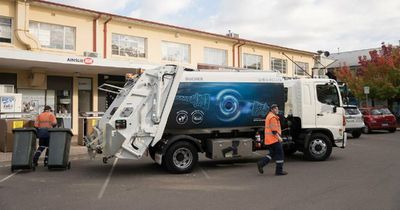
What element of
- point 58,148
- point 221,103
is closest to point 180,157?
point 221,103

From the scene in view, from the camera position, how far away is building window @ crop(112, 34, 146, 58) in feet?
73.5

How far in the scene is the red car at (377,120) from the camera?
951 inches

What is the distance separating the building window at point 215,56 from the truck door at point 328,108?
14.4 metres

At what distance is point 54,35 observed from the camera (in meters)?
20.3

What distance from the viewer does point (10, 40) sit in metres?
18.9

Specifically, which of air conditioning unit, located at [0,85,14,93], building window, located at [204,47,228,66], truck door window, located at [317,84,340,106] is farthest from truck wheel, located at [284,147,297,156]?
building window, located at [204,47,228,66]

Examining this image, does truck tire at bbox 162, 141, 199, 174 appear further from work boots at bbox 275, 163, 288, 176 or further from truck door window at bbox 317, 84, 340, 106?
truck door window at bbox 317, 84, 340, 106

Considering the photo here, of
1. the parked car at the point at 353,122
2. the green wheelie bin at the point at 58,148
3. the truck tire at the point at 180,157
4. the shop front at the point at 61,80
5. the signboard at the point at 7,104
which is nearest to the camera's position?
the truck tire at the point at 180,157

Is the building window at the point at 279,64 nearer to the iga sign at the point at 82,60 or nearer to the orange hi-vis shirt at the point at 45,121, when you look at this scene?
the iga sign at the point at 82,60

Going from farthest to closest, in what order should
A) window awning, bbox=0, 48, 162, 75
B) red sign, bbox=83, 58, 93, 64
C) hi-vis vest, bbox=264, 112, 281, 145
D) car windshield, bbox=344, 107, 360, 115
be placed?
car windshield, bbox=344, 107, 360, 115 → red sign, bbox=83, 58, 93, 64 → window awning, bbox=0, 48, 162, 75 → hi-vis vest, bbox=264, 112, 281, 145

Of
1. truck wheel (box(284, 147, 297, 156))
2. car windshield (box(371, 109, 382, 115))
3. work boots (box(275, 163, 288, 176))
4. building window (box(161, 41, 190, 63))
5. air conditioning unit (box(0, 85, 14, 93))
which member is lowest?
work boots (box(275, 163, 288, 176))

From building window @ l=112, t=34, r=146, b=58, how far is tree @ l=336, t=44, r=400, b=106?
18.4m

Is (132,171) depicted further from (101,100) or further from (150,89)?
(101,100)

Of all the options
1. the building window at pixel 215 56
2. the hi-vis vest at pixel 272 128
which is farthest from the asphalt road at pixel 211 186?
the building window at pixel 215 56
